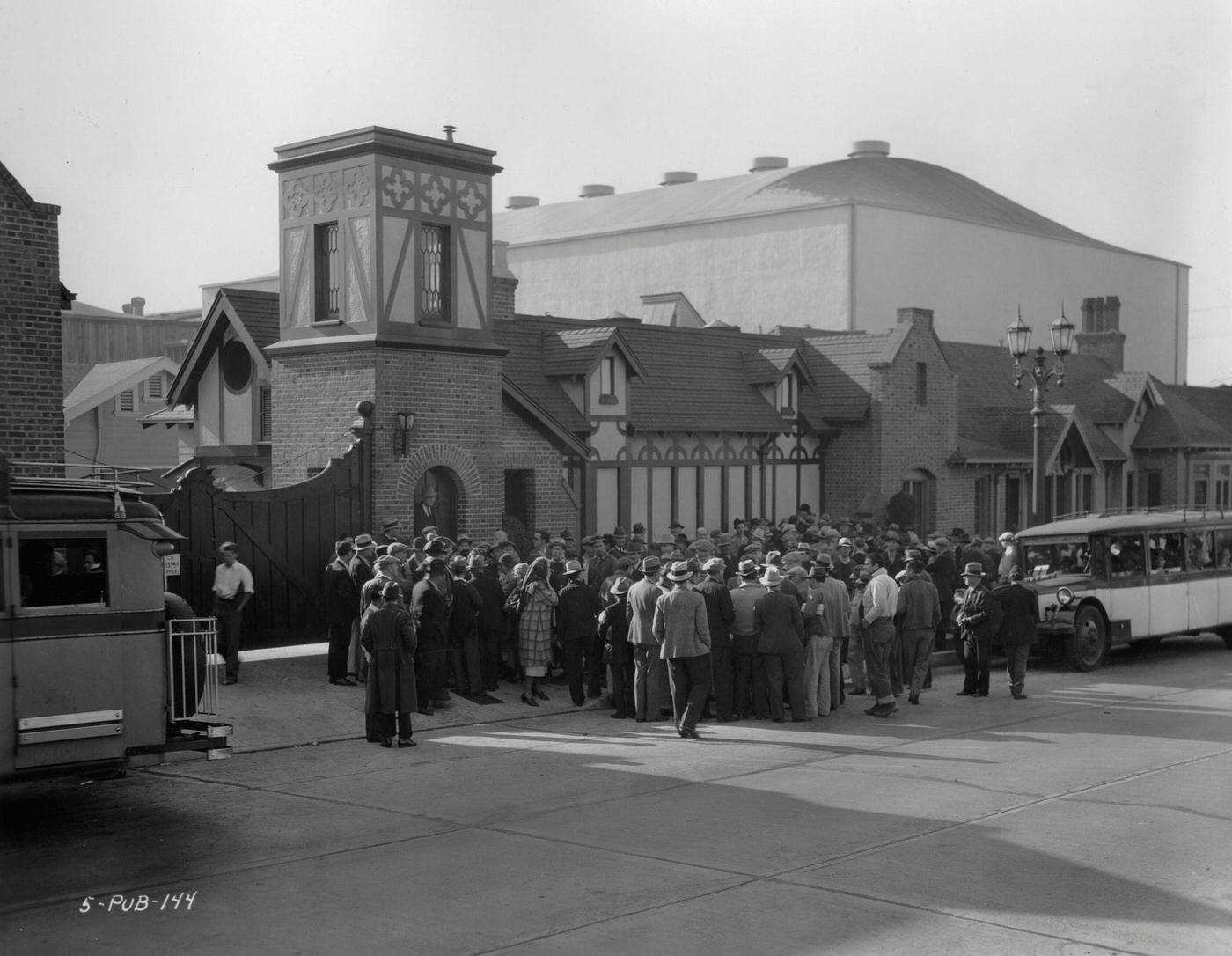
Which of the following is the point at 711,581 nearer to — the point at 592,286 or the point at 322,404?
the point at 322,404

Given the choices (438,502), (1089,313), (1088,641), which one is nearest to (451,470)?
(438,502)

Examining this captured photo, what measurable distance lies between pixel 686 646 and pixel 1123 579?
860 centimetres

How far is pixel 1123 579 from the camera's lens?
19672 mm

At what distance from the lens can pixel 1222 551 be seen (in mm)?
21391

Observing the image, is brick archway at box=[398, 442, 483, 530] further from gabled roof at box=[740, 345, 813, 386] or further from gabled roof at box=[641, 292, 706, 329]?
gabled roof at box=[641, 292, 706, 329]

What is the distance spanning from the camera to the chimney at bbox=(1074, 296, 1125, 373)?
50875 millimetres

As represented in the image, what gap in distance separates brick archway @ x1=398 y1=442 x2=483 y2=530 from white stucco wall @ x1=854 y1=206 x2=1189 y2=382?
3015cm

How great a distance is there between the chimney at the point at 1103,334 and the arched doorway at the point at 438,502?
3517 centimetres

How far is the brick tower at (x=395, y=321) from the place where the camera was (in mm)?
20281

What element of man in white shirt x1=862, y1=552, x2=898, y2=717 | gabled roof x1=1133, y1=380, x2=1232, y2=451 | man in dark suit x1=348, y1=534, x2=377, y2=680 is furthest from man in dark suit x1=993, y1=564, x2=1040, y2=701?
gabled roof x1=1133, y1=380, x2=1232, y2=451

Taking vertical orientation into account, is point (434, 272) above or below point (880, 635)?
above

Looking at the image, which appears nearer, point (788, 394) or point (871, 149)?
point (788, 394)

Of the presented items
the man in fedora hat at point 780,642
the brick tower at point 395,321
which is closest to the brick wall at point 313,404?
the brick tower at point 395,321

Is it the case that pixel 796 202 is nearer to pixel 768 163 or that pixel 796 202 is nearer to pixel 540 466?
pixel 768 163
